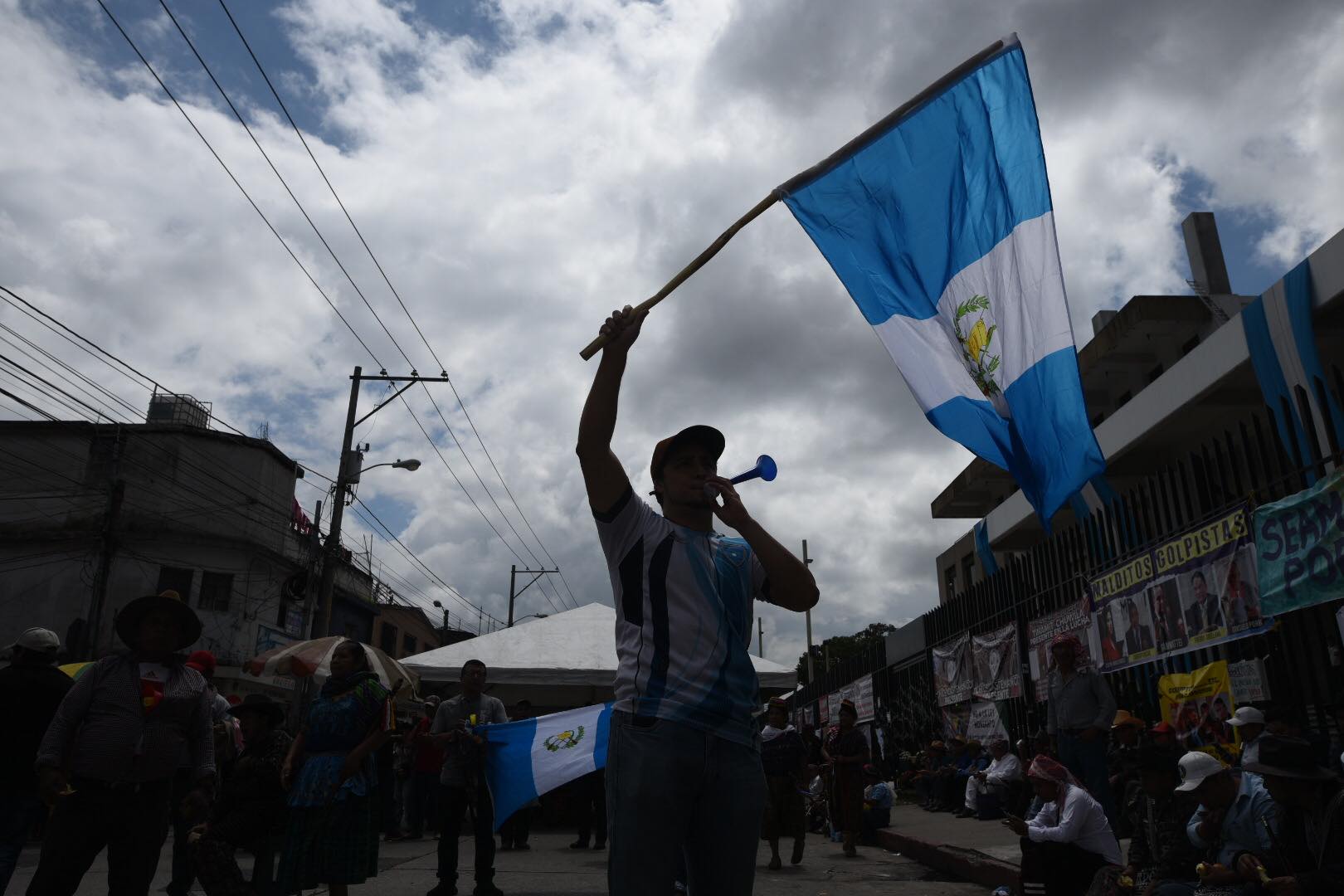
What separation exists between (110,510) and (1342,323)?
27.8 meters

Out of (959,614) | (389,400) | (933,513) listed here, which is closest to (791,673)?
(959,614)

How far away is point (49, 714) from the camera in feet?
17.4

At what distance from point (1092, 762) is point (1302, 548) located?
2.27m

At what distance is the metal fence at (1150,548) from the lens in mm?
7793

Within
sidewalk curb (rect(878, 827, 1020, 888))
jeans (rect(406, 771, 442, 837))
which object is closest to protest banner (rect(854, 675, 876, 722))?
sidewalk curb (rect(878, 827, 1020, 888))

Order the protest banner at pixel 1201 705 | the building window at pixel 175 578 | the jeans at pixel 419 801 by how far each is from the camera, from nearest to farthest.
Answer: the protest banner at pixel 1201 705 → the jeans at pixel 419 801 → the building window at pixel 175 578

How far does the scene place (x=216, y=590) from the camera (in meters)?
31.8

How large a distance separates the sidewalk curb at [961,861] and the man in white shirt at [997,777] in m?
1.64

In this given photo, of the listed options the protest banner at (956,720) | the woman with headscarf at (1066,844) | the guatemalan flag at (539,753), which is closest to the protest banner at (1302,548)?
the woman with headscarf at (1066,844)

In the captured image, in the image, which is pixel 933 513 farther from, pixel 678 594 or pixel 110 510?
pixel 678 594

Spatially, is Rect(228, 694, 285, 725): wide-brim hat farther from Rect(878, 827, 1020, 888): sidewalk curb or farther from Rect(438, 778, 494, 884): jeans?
→ Rect(878, 827, 1020, 888): sidewalk curb

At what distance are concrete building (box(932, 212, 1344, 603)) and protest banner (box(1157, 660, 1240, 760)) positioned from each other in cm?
263

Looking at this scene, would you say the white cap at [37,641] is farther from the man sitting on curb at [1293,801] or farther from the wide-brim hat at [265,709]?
the man sitting on curb at [1293,801]

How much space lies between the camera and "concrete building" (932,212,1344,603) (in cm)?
1344
